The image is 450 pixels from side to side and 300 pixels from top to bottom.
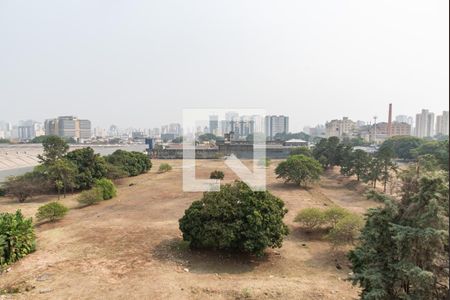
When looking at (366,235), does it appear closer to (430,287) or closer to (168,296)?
(430,287)

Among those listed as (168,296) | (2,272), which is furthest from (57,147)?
(168,296)

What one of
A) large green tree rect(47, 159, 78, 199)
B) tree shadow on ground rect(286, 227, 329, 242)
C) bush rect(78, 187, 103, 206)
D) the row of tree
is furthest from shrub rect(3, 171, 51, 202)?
tree shadow on ground rect(286, 227, 329, 242)

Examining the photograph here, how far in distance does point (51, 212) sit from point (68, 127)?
114 metres

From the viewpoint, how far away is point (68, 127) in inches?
4550

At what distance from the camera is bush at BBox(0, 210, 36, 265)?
948 centimetres

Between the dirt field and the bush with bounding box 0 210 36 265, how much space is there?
0.34m

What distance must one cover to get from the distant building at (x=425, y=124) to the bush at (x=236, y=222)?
4127 inches

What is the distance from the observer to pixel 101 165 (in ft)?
76.2

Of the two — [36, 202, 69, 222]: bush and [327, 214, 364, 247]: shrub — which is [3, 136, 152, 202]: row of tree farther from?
[327, 214, 364, 247]: shrub

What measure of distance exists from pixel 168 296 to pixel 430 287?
5.34 metres

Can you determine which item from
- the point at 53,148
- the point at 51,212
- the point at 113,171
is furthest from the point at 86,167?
the point at 51,212

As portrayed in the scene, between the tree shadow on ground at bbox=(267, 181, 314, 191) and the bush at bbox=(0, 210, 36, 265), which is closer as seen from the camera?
the bush at bbox=(0, 210, 36, 265)

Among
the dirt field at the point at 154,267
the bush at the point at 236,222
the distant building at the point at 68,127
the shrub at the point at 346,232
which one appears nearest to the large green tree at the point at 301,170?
the dirt field at the point at 154,267

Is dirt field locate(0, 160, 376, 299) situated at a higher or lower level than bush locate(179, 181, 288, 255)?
lower
